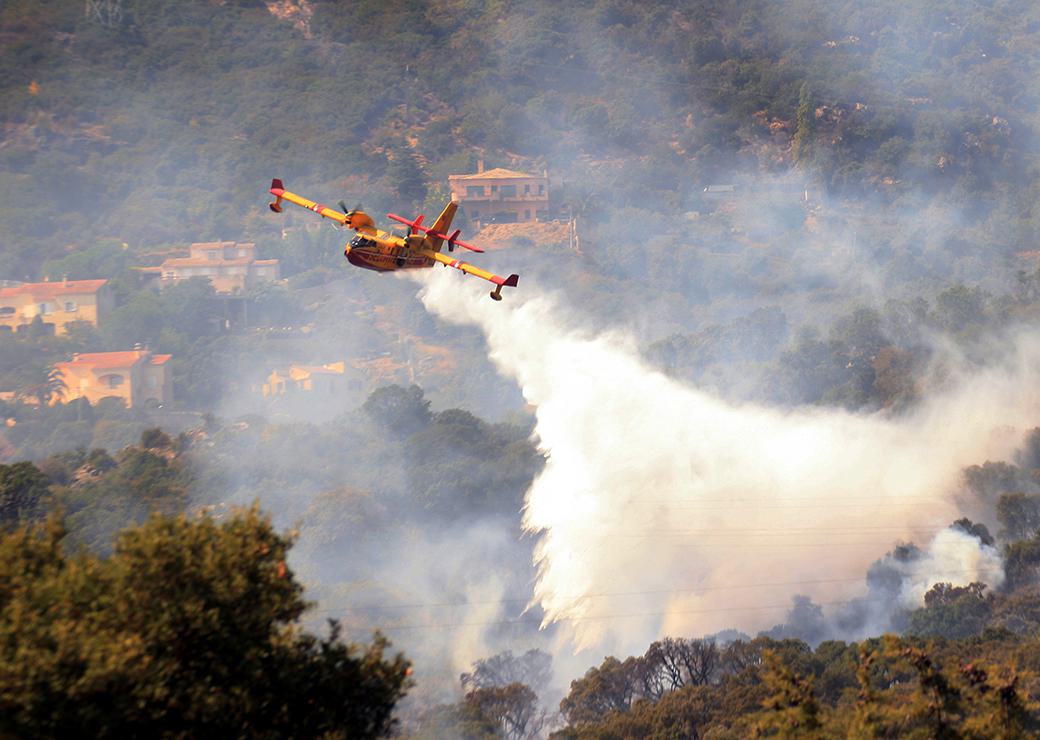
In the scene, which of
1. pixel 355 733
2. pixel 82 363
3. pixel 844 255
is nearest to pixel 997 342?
pixel 844 255

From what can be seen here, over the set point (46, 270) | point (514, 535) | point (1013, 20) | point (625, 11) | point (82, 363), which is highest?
point (625, 11)

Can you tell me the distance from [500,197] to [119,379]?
50.2 m

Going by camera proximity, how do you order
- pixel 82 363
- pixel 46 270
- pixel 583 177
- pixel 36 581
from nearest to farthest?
1. pixel 36 581
2. pixel 82 363
3. pixel 46 270
4. pixel 583 177

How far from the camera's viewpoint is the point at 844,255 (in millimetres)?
154750

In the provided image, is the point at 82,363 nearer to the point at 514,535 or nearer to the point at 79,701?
the point at 514,535

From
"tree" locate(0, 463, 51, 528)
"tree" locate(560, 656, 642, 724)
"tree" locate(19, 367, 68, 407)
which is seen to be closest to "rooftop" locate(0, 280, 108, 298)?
"tree" locate(19, 367, 68, 407)

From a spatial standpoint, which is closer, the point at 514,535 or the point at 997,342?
the point at 514,535

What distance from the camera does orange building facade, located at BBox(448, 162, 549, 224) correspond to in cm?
16175

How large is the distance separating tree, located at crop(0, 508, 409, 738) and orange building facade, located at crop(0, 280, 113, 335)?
394ft

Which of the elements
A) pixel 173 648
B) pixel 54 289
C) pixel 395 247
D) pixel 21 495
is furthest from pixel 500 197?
pixel 173 648

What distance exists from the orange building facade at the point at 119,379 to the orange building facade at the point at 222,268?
20.3 m

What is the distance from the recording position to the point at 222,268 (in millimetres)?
153375

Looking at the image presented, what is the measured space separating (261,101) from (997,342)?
103 meters

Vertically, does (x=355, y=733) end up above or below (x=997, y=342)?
below
